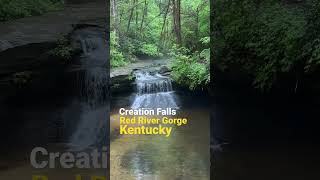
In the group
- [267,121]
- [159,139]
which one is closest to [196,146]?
[159,139]

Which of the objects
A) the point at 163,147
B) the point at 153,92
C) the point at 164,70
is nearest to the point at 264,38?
the point at 164,70

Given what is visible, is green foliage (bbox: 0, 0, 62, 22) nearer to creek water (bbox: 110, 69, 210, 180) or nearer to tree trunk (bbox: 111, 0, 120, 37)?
tree trunk (bbox: 111, 0, 120, 37)

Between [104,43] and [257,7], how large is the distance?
150cm

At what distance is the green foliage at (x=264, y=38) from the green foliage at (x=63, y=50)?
4.41ft

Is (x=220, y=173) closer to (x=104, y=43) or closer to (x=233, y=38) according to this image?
(x=233, y=38)

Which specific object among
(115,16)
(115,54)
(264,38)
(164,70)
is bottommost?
(164,70)

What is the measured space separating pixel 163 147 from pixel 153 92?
20.2 inches

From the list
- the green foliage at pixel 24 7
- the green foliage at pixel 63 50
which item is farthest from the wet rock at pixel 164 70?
the green foliage at pixel 24 7

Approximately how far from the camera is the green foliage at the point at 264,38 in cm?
479

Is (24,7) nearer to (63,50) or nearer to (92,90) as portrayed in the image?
(63,50)

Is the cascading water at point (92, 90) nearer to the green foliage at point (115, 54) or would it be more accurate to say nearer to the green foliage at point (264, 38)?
the green foliage at point (115, 54)

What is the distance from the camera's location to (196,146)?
15.2 ft

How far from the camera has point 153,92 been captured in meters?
4.68

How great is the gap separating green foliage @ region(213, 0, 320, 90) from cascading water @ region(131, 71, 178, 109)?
0.54 m
